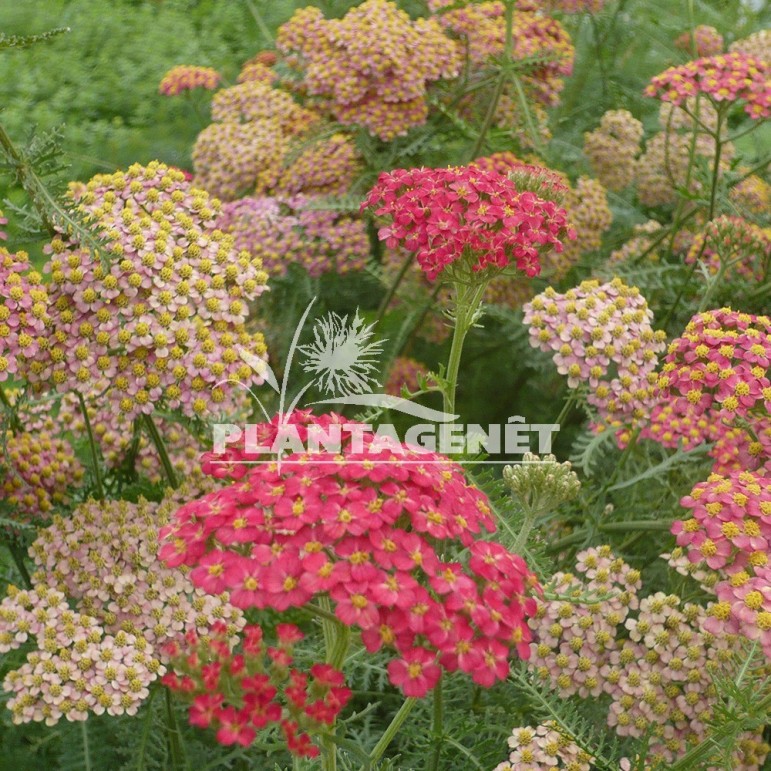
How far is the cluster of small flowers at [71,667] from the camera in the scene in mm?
1376

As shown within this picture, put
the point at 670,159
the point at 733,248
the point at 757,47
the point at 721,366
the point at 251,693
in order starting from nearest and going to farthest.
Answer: the point at 251,693, the point at 721,366, the point at 733,248, the point at 670,159, the point at 757,47

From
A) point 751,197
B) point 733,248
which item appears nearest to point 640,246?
point 751,197

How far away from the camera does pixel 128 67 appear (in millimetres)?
3736

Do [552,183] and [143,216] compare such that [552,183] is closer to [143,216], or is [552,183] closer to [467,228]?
[467,228]

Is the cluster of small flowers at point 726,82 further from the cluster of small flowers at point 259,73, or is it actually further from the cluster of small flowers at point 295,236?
the cluster of small flowers at point 259,73

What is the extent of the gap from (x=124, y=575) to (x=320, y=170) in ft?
4.17

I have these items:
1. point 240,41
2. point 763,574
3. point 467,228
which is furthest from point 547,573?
point 240,41

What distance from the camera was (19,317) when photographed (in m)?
1.48

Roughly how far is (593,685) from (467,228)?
72cm

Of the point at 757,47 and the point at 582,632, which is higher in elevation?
the point at 757,47

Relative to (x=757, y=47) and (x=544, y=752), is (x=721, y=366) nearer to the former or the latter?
(x=544, y=752)

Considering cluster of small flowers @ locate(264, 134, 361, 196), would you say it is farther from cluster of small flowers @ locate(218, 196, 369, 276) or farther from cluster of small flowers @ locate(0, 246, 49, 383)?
cluster of small flowers @ locate(0, 246, 49, 383)

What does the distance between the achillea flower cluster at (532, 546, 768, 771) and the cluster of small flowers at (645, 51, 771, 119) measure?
106cm

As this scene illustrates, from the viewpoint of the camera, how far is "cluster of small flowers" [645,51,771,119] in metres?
2.05
